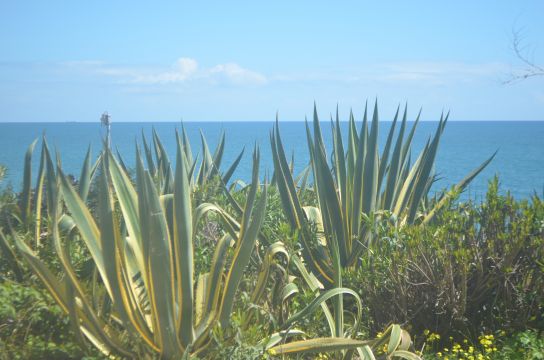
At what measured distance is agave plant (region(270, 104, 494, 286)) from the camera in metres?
3.91

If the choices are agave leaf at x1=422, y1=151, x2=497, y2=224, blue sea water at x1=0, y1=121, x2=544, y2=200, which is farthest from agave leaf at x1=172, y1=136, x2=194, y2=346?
agave leaf at x1=422, y1=151, x2=497, y2=224

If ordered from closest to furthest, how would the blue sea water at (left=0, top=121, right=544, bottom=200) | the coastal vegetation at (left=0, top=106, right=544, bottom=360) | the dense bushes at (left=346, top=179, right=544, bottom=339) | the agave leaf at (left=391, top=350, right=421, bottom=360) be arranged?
the coastal vegetation at (left=0, top=106, right=544, bottom=360) → the agave leaf at (left=391, top=350, right=421, bottom=360) → the dense bushes at (left=346, top=179, right=544, bottom=339) → the blue sea water at (left=0, top=121, right=544, bottom=200)

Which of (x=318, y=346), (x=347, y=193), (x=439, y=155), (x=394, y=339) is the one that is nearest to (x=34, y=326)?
(x=318, y=346)

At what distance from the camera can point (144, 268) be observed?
2.51m

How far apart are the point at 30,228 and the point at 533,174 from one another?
34649 millimetres

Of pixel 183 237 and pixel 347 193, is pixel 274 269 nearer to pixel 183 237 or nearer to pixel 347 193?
pixel 347 193

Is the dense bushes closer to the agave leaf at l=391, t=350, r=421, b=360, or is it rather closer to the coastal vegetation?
the coastal vegetation

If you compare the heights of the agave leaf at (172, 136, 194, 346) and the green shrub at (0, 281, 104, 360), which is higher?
the agave leaf at (172, 136, 194, 346)

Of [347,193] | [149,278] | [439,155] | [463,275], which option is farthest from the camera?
[439,155]

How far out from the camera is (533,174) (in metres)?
34.8

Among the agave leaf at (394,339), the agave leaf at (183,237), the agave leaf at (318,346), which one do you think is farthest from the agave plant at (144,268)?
the agave leaf at (394,339)

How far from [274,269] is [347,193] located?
70 cm

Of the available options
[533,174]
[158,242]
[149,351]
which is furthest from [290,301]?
[533,174]

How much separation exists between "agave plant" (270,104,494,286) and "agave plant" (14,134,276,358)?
3.84 feet
